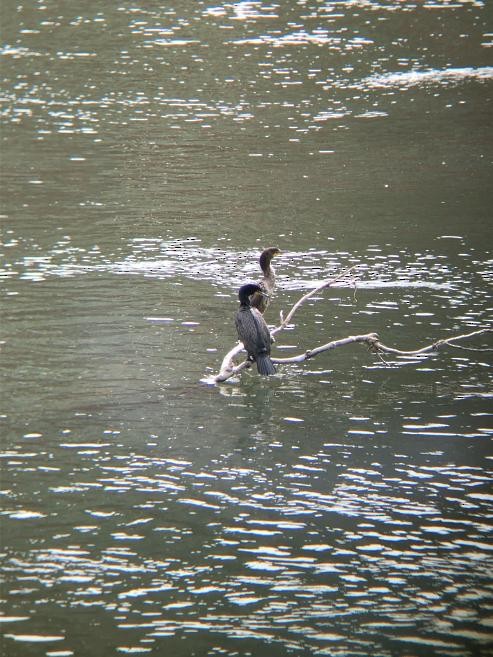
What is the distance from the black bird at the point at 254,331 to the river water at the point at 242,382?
981 millimetres

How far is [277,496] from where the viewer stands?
1450 cm

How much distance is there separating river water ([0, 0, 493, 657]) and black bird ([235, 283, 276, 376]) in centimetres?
98

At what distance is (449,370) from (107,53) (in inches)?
1614

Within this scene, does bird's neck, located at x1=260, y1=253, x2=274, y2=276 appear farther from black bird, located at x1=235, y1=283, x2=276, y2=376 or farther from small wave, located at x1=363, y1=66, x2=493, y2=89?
small wave, located at x1=363, y1=66, x2=493, y2=89

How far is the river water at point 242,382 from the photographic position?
1188 centimetres

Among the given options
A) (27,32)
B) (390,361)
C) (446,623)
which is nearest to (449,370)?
(390,361)

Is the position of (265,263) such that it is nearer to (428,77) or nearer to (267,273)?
(267,273)

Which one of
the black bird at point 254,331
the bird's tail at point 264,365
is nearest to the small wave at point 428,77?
the black bird at point 254,331

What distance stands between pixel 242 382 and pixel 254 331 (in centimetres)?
234

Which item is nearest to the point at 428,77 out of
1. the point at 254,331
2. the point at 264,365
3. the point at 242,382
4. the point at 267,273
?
the point at 242,382

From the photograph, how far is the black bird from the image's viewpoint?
54.7 ft

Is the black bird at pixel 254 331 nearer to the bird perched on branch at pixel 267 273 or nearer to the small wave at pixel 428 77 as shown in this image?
the bird perched on branch at pixel 267 273

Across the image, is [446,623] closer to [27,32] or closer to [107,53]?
[107,53]

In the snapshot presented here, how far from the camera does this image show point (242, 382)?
18.8m
